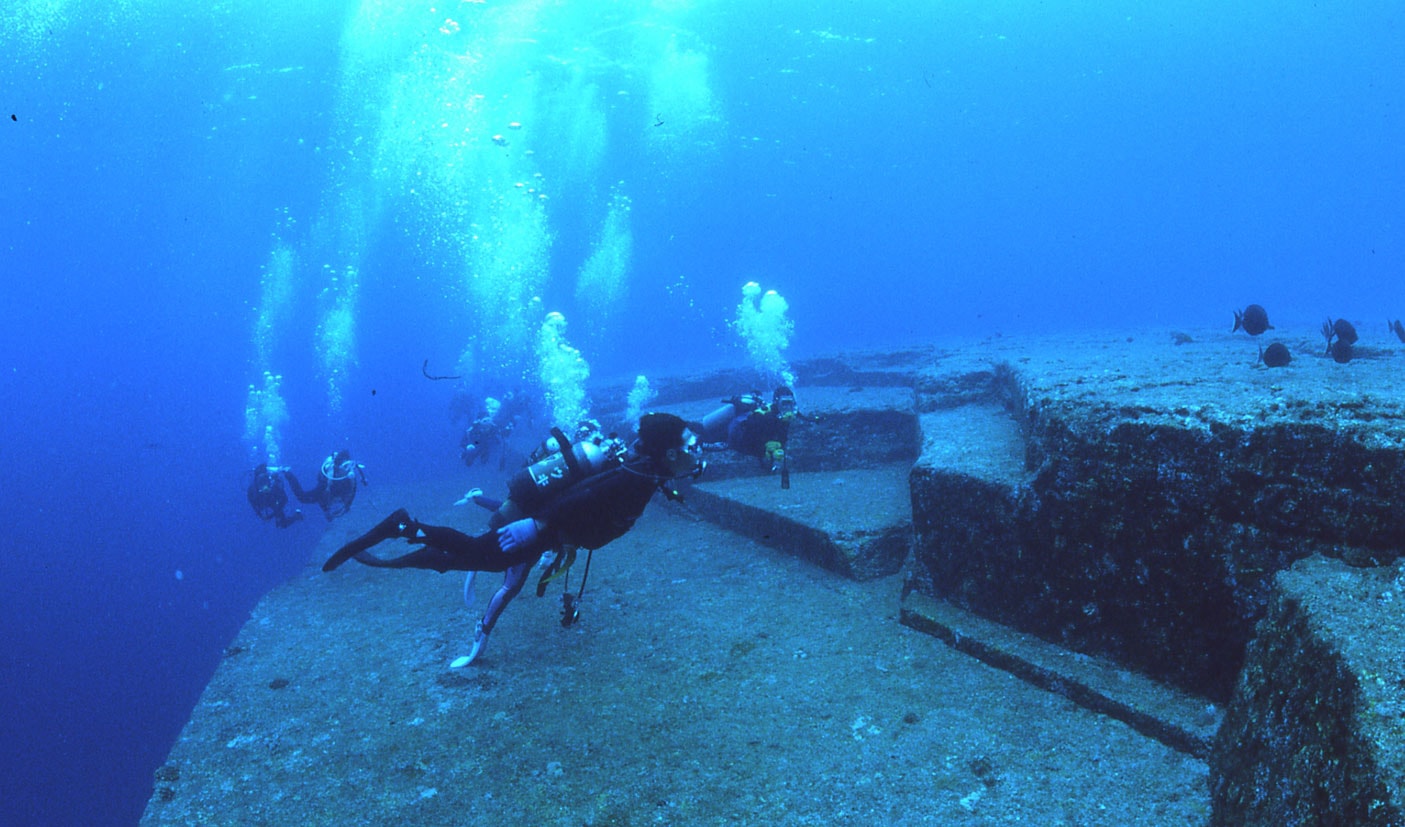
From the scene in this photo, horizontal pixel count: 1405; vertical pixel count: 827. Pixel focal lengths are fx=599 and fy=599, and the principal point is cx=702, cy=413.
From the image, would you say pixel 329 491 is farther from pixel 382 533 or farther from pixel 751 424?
pixel 751 424

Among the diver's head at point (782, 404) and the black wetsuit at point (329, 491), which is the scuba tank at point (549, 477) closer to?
the diver's head at point (782, 404)

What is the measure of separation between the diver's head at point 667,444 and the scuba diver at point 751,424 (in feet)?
6.87

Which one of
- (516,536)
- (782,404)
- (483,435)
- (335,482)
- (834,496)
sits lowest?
(335,482)

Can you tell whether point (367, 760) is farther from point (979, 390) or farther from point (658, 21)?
point (658, 21)

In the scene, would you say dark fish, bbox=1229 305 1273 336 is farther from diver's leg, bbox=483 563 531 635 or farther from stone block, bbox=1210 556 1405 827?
diver's leg, bbox=483 563 531 635

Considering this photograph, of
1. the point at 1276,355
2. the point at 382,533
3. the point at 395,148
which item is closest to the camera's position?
the point at 382,533

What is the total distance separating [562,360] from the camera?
19375 millimetres

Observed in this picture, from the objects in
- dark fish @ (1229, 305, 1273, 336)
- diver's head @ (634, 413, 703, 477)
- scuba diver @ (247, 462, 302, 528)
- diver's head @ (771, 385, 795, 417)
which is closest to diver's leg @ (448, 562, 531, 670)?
diver's head @ (634, 413, 703, 477)

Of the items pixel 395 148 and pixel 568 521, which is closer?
pixel 568 521

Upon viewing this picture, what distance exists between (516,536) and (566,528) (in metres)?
0.36

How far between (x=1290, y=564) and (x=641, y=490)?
3.47m

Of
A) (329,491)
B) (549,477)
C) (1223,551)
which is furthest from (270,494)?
(1223,551)

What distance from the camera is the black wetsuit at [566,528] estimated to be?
412cm

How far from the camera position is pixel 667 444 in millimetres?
4219
